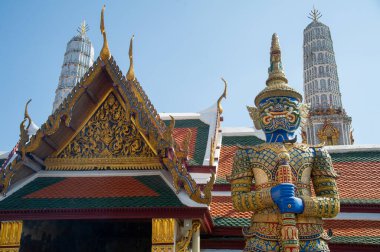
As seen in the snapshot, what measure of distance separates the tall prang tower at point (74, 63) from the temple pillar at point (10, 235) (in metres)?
48.8

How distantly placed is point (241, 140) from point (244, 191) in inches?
184

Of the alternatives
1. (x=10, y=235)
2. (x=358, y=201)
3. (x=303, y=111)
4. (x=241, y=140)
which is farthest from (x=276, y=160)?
(x=241, y=140)

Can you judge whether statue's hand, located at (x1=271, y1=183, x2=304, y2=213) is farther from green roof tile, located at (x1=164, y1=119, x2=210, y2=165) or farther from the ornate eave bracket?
green roof tile, located at (x1=164, y1=119, x2=210, y2=165)

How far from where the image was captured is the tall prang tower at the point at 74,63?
5512 centimetres

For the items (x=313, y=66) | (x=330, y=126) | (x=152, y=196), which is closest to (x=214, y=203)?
(x=152, y=196)

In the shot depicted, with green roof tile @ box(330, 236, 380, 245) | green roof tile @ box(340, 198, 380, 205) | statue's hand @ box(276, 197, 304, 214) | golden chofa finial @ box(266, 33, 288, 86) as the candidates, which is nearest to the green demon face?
golden chofa finial @ box(266, 33, 288, 86)

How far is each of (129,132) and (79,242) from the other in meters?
3.08

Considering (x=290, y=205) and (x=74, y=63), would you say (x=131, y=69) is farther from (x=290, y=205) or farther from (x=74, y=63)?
(x=74, y=63)

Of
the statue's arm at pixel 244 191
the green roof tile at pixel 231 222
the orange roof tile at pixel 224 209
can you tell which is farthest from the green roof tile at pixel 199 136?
the statue's arm at pixel 244 191

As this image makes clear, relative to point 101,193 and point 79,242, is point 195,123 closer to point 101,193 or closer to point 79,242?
point 79,242

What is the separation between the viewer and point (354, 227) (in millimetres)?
8180

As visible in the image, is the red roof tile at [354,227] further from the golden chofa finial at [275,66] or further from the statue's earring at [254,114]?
the golden chofa finial at [275,66]

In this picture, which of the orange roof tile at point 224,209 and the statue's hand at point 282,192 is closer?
the statue's hand at point 282,192

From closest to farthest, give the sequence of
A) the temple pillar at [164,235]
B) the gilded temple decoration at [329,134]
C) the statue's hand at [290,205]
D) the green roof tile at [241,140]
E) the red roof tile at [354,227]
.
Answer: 1. the statue's hand at [290,205]
2. the temple pillar at [164,235]
3. the red roof tile at [354,227]
4. the green roof tile at [241,140]
5. the gilded temple decoration at [329,134]
